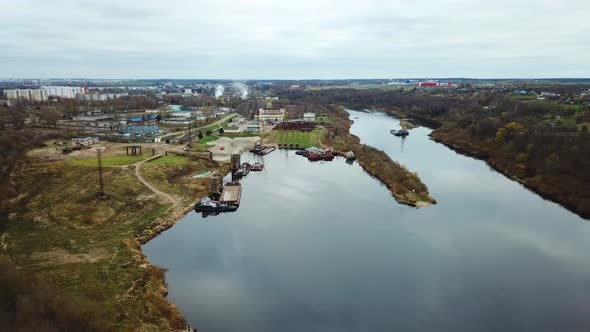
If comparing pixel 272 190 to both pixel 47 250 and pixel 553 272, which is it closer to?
pixel 47 250

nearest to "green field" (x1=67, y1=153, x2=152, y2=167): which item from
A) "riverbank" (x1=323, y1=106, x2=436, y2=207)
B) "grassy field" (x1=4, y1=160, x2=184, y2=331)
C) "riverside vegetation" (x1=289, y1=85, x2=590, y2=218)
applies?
"grassy field" (x1=4, y1=160, x2=184, y2=331)

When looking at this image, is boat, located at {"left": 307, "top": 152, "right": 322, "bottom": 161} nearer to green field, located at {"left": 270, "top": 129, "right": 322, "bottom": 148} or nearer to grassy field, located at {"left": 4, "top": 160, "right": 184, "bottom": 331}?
green field, located at {"left": 270, "top": 129, "right": 322, "bottom": 148}

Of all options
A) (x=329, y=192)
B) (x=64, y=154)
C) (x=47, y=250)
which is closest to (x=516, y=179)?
(x=329, y=192)

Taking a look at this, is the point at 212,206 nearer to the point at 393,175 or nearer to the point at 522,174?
the point at 393,175

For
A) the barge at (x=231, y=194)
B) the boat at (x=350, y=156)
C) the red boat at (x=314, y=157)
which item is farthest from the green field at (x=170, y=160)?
the boat at (x=350, y=156)

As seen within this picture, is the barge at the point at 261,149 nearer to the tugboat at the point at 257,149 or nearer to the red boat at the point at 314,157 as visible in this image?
the tugboat at the point at 257,149

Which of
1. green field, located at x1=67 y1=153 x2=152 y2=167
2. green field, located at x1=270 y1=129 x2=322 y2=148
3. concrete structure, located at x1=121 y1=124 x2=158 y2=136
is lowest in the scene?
green field, located at x1=270 y1=129 x2=322 y2=148

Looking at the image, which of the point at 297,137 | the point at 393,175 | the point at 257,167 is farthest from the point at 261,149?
the point at 393,175
